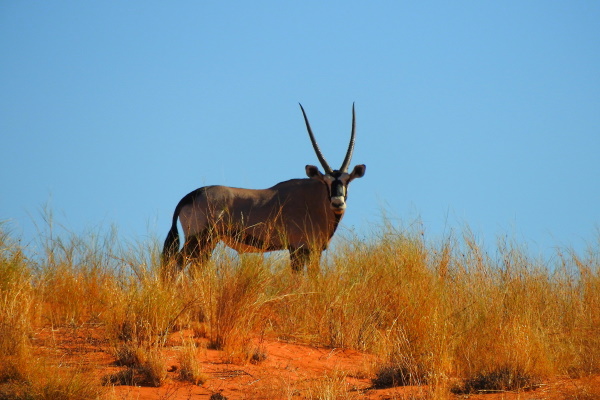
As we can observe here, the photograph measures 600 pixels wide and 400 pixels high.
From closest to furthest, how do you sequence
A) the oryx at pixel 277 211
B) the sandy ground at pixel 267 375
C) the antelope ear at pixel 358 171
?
1. the sandy ground at pixel 267 375
2. the oryx at pixel 277 211
3. the antelope ear at pixel 358 171

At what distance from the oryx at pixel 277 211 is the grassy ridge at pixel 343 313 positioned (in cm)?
217

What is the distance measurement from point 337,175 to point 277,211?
3.34ft

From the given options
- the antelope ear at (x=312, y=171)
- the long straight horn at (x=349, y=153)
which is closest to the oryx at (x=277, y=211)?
the antelope ear at (x=312, y=171)

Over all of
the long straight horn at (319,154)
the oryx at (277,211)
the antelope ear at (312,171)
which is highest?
the long straight horn at (319,154)

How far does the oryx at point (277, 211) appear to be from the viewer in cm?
1060

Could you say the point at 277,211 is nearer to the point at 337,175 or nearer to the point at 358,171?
the point at 337,175

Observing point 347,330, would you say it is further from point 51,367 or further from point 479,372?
point 51,367

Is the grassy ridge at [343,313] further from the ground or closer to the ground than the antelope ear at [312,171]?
closer to the ground

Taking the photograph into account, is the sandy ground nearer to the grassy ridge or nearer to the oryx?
the grassy ridge

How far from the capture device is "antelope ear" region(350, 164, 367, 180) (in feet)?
38.4

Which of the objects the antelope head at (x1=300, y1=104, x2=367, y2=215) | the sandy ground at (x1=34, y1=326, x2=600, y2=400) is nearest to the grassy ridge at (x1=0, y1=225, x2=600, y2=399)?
the sandy ground at (x1=34, y1=326, x2=600, y2=400)

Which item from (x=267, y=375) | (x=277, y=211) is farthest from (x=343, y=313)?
(x=277, y=211)

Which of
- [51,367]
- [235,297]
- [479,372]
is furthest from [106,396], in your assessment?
[479,372]

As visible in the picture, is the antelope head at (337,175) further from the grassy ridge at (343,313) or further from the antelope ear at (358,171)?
the grassy ridge at (343,313)
